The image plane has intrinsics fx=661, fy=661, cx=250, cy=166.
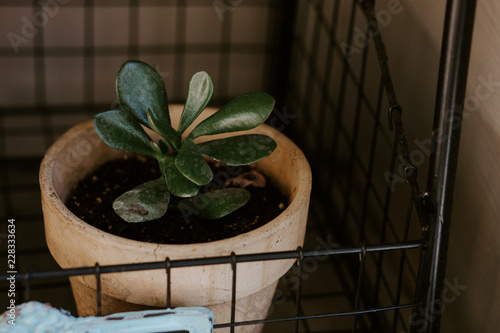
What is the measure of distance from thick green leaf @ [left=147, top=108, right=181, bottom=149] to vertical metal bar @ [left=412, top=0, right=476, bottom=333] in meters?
0.22

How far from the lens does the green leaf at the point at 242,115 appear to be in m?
0.57

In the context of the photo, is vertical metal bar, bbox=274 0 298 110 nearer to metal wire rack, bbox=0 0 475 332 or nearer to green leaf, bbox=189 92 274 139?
metal wire rack, bbox=0 0 475 332

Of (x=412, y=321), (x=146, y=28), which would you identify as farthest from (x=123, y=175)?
(x=146, y=28)

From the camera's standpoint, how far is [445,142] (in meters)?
0.48

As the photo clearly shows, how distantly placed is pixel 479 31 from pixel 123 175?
1.21 feet

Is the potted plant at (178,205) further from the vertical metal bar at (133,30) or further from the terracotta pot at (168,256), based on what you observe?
the vertical metal bar at (133,30)

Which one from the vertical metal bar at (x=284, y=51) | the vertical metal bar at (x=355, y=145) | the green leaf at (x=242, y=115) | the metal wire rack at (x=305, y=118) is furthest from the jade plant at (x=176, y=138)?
the vertical metal bar at (x=284, y=51)

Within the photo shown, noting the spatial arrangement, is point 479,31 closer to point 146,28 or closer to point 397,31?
point 397,31

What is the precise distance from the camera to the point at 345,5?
35.1 inches

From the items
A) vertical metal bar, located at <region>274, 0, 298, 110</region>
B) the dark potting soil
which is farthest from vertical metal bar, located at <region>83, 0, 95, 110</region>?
the dark potting soil

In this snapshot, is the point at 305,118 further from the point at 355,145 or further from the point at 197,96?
the point at 197,96

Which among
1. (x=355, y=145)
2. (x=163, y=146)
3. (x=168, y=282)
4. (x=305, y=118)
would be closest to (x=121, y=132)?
(x=163, y=146)

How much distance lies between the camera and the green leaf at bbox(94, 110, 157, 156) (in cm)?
56

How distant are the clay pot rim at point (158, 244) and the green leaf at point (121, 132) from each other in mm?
66
